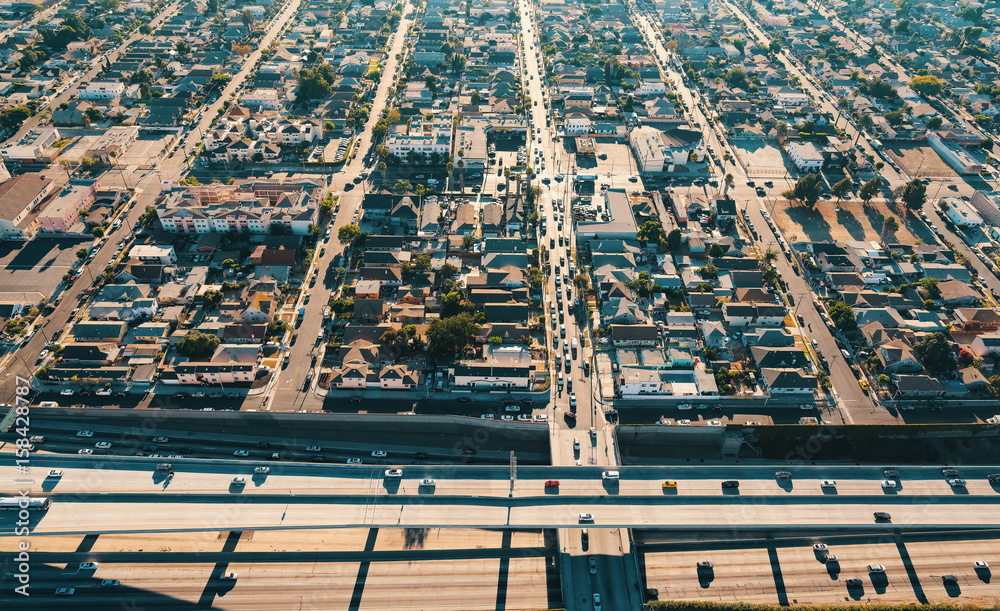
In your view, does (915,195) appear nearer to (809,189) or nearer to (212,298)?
(809,189)

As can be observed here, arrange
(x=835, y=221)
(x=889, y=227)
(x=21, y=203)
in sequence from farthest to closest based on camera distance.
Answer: (x=835, y=221) → (x=889, y=227) → (x=21, y=203)

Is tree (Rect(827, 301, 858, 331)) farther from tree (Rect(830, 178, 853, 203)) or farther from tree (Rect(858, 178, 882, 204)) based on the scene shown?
tree (Rect(858, 178, 882, 204))

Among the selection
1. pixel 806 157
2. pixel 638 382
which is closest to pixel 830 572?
pixel 638 382

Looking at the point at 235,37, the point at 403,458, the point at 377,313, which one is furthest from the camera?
the point at 235,37

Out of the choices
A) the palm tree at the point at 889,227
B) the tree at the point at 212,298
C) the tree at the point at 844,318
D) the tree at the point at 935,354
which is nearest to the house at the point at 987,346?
the tree at the point at 935,354

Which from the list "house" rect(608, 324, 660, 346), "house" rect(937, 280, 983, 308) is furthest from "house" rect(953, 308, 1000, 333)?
"house" rect(608, 324, 660, 346)

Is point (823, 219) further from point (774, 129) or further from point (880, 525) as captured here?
point (880, 525)

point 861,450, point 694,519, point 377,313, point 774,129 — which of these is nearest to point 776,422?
point 861,450
